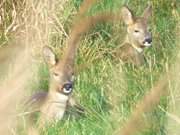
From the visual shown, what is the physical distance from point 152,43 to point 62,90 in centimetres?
147

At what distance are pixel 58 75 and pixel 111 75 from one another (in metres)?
0.36

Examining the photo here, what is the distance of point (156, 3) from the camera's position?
231 inches

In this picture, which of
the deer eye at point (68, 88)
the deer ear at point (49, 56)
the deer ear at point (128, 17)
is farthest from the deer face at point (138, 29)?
the deer eye at point (68, 88)

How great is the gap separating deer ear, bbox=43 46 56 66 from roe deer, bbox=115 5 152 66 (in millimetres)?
959

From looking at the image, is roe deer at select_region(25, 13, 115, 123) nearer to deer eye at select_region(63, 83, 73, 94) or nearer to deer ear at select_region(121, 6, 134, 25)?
deer eye at select_region(63, 83, 73, 94)

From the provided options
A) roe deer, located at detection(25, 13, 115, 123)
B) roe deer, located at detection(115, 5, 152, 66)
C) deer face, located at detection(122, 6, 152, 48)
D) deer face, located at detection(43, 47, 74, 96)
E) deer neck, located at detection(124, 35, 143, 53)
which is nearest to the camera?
roe deer, located at detection(25, 13, 115, 123)

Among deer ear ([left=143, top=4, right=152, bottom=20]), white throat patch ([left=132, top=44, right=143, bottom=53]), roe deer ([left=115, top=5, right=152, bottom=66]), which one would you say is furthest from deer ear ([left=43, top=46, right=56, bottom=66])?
white throat patch ([left=132, top=44, right=143, bottom=53])

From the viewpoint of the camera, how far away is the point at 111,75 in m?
4.29

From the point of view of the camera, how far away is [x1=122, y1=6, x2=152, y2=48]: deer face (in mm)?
5488

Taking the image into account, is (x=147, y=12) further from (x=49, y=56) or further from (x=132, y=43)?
(x=49, y=56)

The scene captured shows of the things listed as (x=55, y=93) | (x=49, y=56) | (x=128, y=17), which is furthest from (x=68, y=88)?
(x=128, y=17)

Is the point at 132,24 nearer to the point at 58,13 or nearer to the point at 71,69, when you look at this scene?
the point at 58,13

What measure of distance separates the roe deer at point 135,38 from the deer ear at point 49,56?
3.15ft

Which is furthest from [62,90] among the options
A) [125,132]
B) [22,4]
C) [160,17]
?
[125,132]
